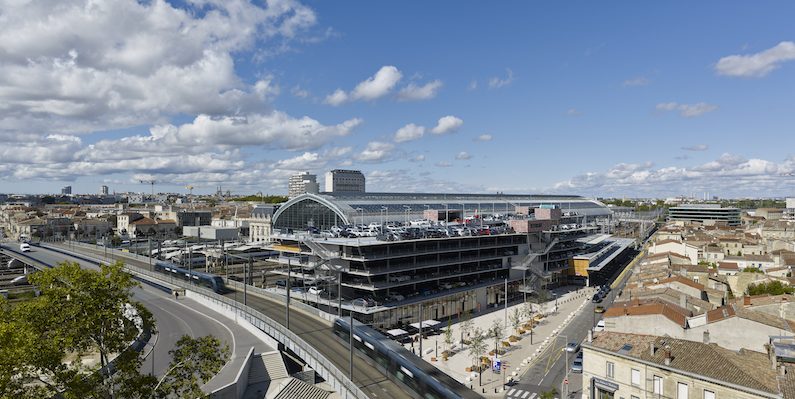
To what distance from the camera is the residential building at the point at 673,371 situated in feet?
105

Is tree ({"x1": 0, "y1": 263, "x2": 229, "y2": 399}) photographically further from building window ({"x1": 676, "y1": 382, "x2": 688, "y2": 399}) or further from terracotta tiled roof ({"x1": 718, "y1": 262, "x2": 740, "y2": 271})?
terracotta tiled roof ({"x1": 718, "y1": 262, "x2": 740, "y2": 271})

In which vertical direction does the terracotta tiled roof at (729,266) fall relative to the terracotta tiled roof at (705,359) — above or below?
below

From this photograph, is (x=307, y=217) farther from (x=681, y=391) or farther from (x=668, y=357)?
(x=681, y=391)

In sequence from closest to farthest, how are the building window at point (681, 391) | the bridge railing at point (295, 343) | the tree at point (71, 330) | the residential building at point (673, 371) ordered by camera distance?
the tree at point (71, 330) < the residential building at point (673, 371) < the building window at point (681, 391) < the bridge railing at point (295, 343)

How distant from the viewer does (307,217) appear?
3829 inches

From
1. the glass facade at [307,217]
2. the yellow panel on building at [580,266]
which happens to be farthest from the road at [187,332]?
the yellow panel on building at [580,266]

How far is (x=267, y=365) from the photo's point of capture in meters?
49.3

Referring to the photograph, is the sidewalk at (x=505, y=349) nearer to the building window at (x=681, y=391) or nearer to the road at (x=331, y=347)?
the road at (x=331, y=347)

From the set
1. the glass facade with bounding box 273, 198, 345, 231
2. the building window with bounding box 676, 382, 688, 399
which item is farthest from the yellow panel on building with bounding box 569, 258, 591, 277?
the building window with bounding box 676, 382, 688, 399

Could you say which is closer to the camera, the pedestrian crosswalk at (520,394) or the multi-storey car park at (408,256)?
the pedestrian crosswalk at (520,394)

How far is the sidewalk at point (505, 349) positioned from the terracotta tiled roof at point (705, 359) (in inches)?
541

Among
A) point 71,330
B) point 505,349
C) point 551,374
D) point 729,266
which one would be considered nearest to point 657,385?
point 551,374

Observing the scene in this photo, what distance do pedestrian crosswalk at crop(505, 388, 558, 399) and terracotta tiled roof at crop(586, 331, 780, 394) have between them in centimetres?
880

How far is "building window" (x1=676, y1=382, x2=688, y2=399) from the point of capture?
34.6 metres
